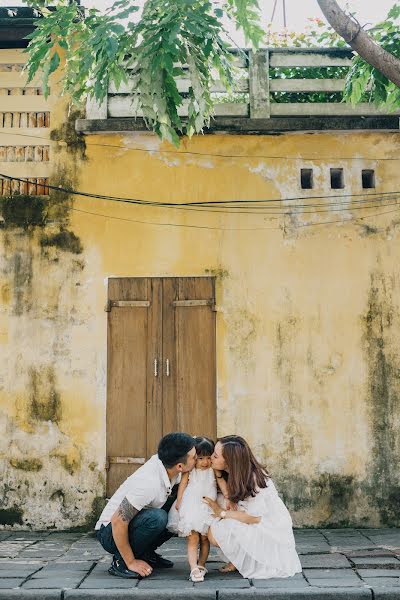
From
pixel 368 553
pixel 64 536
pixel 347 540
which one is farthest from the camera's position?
pixel 64 536

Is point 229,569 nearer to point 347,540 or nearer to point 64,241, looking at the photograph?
point 347,540

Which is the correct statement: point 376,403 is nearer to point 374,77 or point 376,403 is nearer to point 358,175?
point 358,175

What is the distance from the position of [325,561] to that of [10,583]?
254cm

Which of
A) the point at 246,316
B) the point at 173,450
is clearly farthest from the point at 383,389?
the point at 173,450

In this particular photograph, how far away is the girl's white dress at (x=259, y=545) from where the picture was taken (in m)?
5.39

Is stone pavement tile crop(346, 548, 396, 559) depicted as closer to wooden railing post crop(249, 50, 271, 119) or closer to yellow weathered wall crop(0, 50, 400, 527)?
yellow weathered wall crop(0, 50, 400, 527)

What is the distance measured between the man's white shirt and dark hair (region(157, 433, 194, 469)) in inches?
2.7

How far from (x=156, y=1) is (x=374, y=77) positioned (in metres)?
2.11

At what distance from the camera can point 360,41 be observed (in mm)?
6035

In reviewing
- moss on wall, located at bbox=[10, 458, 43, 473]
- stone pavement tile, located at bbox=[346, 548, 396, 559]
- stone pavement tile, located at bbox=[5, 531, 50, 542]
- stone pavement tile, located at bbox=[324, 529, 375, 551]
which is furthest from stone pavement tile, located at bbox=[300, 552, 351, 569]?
moss on wall, located at bbox=[10, 458, 43, 473]

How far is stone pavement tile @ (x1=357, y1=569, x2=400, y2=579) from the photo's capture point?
18.1ft

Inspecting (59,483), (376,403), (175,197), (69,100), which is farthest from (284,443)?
(69,100)

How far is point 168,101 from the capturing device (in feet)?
21.0

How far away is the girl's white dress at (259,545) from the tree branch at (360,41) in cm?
369
